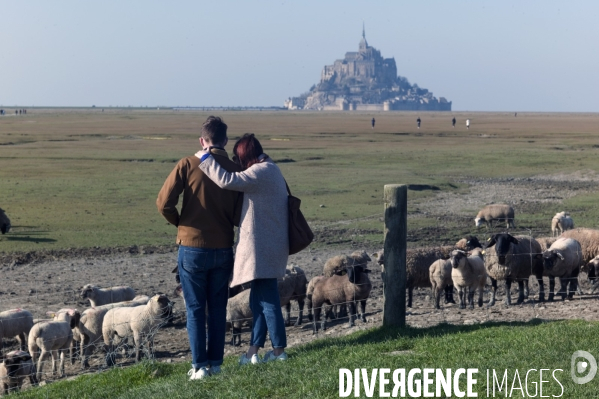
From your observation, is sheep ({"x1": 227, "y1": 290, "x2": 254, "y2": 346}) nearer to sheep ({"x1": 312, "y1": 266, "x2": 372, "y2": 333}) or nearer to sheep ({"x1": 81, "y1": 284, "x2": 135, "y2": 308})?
sheep ({"x1": 312, "y1": 266, "x2": 372, "y2": 333})

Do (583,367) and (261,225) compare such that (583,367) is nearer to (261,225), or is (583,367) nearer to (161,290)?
(261,225)

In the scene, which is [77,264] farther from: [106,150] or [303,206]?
[106,150]

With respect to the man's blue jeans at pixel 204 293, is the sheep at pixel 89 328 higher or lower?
lower

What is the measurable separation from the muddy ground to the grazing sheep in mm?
324

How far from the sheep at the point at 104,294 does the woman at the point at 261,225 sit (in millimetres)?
7013

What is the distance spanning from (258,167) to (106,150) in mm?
44640

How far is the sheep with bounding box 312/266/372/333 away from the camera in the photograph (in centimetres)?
1258

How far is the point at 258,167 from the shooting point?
7.66 metres

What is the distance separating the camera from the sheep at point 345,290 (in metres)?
12.6

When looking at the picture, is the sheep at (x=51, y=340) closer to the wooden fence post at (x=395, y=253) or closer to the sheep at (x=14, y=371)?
the sheep at (x=14, y=371)

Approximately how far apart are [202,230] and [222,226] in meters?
0.20

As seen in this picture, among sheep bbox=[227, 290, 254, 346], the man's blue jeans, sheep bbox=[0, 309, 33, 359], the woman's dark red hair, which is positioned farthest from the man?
sheep bbox=[0, 309, 33, 359]

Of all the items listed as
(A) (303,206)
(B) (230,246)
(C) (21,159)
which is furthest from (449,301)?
(C) (21,159)

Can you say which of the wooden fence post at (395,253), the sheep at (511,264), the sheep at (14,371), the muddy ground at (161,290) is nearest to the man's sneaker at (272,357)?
the wooden fence post at (395,253)
